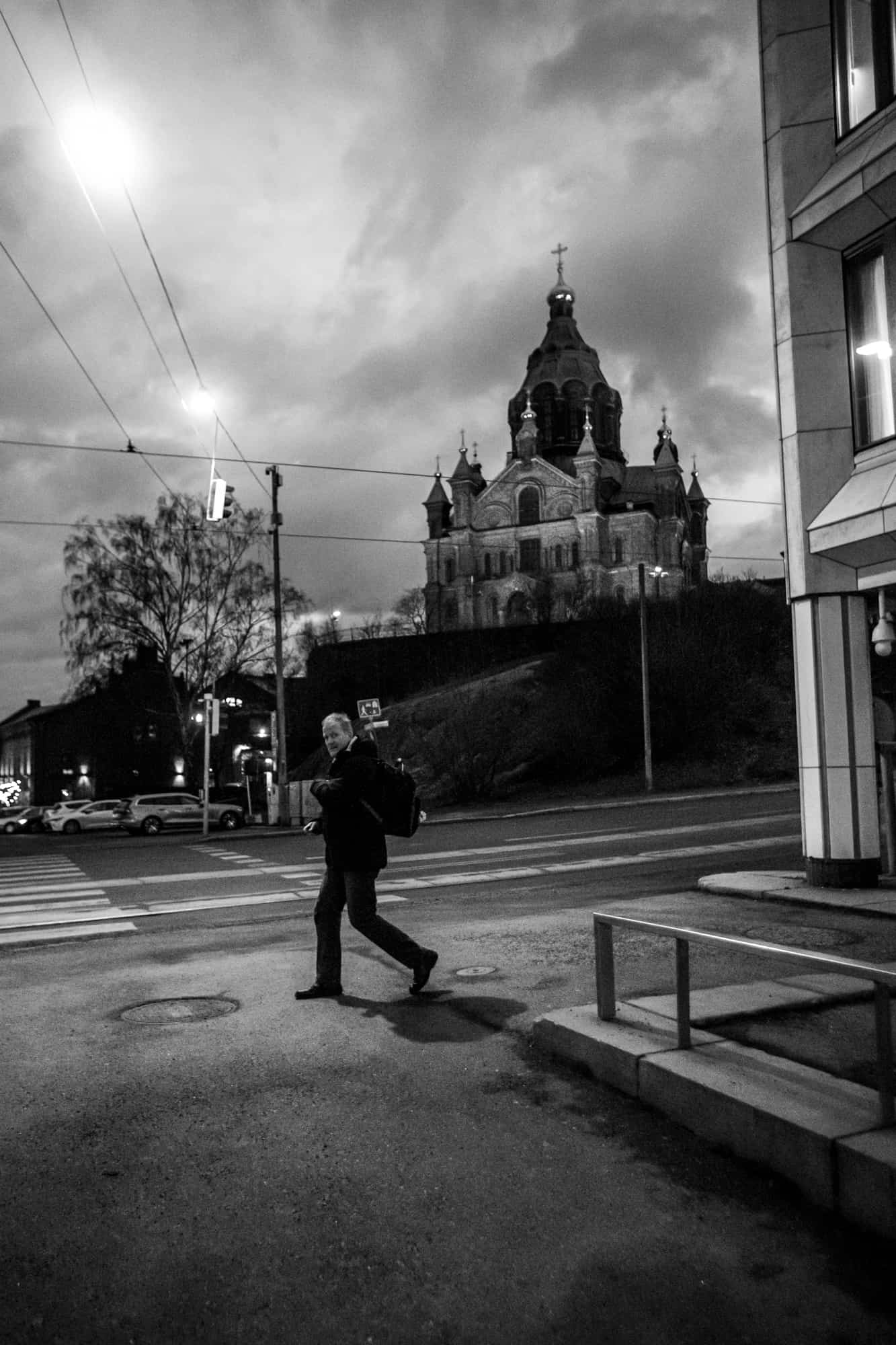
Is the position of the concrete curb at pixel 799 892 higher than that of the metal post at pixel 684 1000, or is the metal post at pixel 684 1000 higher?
the metal post at pixel 684 1000

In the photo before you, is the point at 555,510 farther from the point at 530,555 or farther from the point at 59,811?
the point at 59,811

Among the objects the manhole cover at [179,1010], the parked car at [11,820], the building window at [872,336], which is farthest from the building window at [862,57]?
the parked car at [11,820]

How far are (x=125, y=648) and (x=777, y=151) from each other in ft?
123

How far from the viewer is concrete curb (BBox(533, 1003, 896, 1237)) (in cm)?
361

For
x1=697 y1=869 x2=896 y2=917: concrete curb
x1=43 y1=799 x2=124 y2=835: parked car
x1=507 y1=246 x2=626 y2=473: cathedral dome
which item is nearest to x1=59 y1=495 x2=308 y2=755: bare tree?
x1=43 y1=799 x2=124 y2=835: parked car

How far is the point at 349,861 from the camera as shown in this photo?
22.0 feet

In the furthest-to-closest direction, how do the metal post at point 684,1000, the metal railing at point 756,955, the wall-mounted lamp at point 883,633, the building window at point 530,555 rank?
the building window at point 530,555 → the wall-mounted lamp at point 883,633 → the metal post at point 684,1000 → the metal railing at point 756,955

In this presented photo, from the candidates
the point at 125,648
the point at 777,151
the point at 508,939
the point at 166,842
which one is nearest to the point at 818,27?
the point at 777,151

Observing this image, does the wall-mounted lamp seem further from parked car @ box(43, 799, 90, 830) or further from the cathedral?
the cathedral

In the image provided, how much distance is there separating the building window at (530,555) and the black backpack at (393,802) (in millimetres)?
89229

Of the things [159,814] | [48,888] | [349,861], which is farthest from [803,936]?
[159,814]

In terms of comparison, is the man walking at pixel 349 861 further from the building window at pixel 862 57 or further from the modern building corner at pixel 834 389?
the building window at pixel 862 57

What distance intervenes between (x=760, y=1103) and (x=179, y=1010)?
403 cm

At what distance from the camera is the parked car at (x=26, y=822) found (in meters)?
49.4
